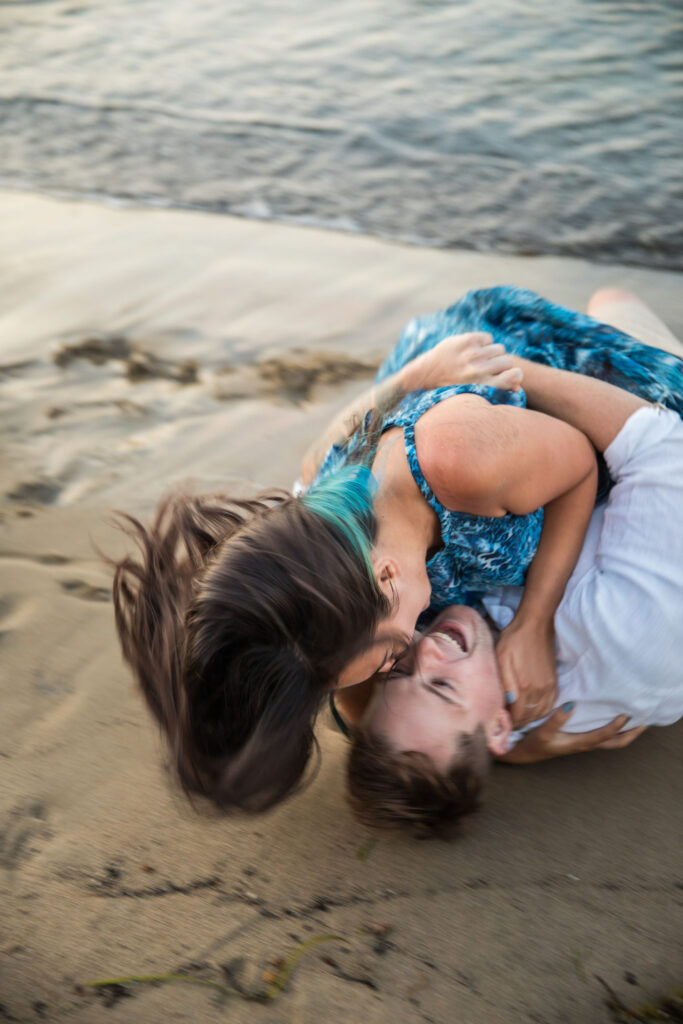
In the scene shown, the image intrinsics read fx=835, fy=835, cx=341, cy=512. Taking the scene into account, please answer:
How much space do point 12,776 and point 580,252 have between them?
3404mm

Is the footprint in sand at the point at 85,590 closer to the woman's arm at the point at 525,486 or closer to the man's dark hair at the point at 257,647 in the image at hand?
the man's dark hair at the point at 257,647

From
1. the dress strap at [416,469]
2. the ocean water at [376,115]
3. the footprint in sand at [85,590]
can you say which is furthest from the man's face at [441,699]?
the ocean water at [376,115]

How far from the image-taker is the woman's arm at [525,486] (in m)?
1.72

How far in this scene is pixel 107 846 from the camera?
1.77 meters

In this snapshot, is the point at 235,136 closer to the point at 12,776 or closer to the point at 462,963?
the point at 12,776

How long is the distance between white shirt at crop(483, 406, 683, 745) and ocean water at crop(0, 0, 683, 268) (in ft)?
7.30

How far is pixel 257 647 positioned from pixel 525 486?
691mm

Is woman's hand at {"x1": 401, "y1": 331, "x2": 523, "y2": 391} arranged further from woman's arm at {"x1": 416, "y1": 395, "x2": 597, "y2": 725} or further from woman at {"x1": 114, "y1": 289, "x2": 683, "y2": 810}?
woman's arm at {"x1": 416, "y1": 395, "x2": 597, "y2": 725}

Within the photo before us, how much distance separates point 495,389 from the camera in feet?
6.57

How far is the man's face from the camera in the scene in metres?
1.77

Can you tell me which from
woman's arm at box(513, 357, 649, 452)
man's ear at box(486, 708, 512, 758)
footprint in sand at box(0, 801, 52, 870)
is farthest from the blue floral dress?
footprint in sand at box(0, 801, 52, 870)

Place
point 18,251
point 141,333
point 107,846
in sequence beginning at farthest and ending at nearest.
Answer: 1. point 18,251
2. point 141,333
3. point 107,846

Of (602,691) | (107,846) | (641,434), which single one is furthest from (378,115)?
(107,846)

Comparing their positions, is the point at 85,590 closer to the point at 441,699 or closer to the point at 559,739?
the point at 441,699
